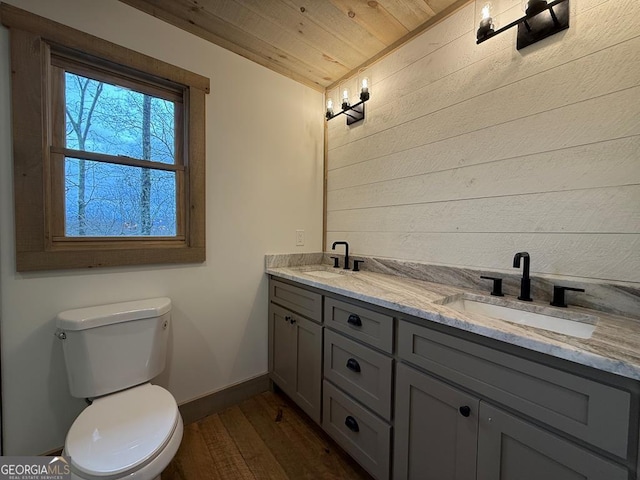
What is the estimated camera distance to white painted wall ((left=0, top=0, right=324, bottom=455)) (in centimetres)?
120

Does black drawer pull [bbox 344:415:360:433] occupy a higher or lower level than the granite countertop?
lower

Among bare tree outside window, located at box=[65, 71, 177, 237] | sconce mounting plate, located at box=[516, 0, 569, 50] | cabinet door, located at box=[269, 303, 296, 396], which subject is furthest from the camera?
cabinet door, located at box=[269, 303, 296, 396]

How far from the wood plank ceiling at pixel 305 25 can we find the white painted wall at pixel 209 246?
0.28 feet

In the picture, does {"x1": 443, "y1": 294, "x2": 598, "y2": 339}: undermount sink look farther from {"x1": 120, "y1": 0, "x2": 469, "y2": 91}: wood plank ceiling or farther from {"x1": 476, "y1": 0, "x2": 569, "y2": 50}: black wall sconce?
{"x1": 120, "y1": 0, "x2": 469, "y2": 91}: wood plank ceiling

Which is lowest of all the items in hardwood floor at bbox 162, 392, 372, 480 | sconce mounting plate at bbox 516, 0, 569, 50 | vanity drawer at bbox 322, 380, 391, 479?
hardwood floor at bbox 162, 392, 372, 480

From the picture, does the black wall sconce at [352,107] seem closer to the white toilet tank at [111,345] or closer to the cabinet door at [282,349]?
the cabinet door at [282,349]

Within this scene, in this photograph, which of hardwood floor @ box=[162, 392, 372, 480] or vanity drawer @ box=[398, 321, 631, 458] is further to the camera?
hardwood floor @ box=[162, 392, 372, 480]

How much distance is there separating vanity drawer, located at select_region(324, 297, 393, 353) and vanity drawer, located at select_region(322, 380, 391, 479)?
328 millimetres

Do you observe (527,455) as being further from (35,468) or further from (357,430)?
(35,468)

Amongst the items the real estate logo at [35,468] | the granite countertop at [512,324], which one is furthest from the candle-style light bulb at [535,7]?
the real estate logo at [35,468]

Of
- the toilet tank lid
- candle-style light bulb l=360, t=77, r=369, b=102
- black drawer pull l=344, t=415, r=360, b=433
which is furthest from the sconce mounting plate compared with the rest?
the toilet tank lid

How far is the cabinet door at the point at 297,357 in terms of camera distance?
1500 millimetres

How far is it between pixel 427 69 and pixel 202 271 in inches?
71.2

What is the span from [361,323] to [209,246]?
1.06 metres
